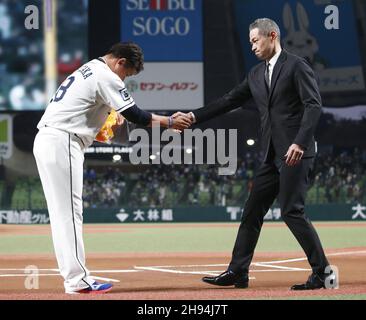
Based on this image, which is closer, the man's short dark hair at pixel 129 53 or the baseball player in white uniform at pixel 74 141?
the baseball player in white uniform at pixel 74 141

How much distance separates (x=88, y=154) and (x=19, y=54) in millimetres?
4406

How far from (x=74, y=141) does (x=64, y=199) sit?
0.44m

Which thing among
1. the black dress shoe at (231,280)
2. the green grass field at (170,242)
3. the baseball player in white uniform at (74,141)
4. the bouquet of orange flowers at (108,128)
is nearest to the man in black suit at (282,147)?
the black dress shoe at (231,280)

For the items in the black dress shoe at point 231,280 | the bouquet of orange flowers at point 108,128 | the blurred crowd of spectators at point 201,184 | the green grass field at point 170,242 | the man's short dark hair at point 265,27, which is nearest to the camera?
the man's short dark hair at point 265,27

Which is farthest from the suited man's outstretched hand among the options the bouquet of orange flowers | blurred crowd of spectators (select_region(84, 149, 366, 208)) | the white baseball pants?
blurred crowd of spectators (select_region(84, 149, 366, 208))

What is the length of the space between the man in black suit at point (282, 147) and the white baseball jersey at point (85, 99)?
3.83 ft

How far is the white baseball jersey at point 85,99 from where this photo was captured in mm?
6059

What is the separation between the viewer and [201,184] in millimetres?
27297

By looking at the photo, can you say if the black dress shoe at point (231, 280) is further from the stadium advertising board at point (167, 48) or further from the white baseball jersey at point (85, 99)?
the stadium advertising board at point (167, 48)

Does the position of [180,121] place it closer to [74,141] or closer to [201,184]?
[74,141]

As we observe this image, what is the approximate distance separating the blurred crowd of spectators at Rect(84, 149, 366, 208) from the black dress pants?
19036 millimetres

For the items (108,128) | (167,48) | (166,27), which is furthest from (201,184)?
(108,128)
